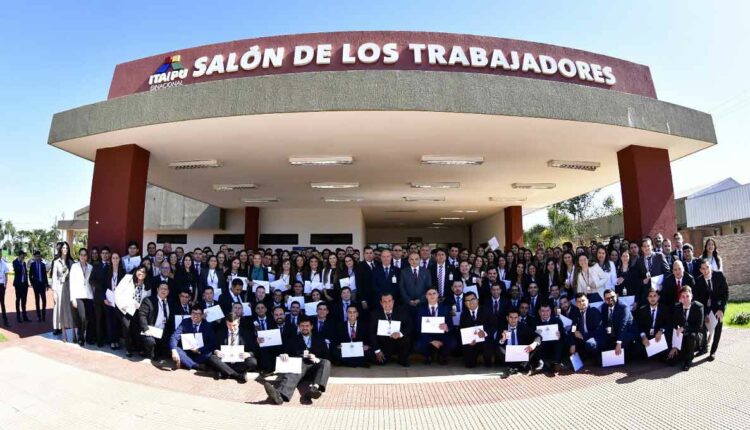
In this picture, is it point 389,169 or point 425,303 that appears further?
point 389,169

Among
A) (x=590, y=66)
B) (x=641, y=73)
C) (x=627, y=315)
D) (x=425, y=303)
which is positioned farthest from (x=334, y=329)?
(x=641, y=73)

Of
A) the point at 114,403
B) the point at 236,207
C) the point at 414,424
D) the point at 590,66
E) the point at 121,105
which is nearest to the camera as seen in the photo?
the point at 414,424

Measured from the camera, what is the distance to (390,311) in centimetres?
631

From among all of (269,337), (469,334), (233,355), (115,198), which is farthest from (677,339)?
(115,198)

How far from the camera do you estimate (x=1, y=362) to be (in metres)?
5.82

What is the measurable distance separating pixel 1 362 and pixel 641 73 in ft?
40.1

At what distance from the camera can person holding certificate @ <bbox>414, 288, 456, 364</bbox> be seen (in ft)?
20.5

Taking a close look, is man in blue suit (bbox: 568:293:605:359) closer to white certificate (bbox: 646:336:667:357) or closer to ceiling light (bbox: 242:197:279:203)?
white certificate (bbox: 646:336:667:357)

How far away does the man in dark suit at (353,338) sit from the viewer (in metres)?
6.20

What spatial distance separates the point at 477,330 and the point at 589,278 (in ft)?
6.78

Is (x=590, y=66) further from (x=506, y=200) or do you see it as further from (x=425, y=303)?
(x=506, y=200)

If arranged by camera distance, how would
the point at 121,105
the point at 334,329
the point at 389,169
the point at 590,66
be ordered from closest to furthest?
the point at 334,329 → the point at 121,105 → the point at 590,66 → the point at 389,169

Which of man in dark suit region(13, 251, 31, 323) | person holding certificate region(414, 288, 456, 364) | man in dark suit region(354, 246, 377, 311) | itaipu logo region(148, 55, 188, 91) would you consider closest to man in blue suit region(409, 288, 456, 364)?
person holding certificate region(414, 288, 456, 364)

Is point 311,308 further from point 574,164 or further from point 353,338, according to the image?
point 574,164
